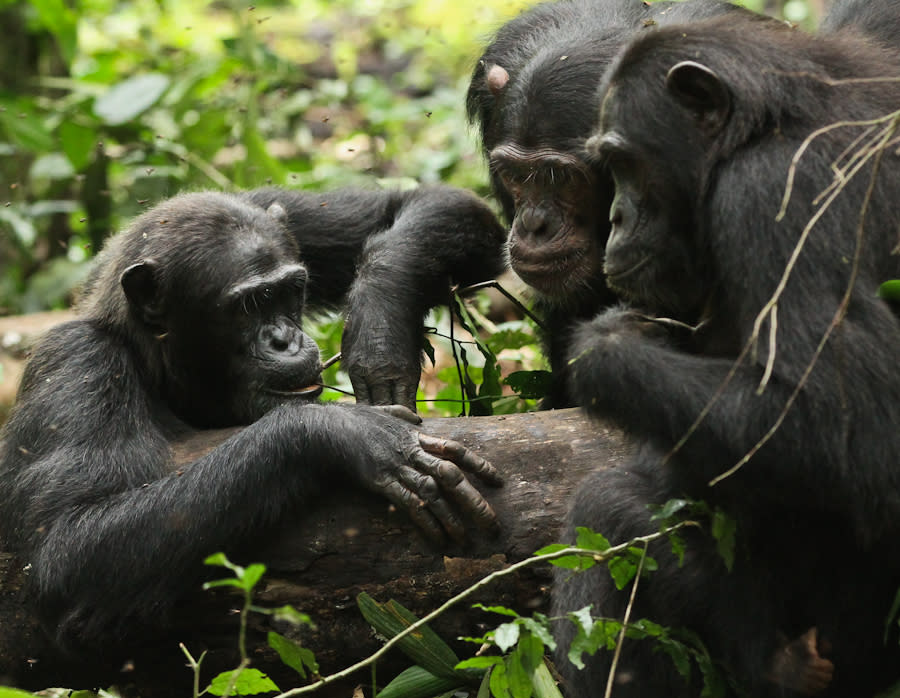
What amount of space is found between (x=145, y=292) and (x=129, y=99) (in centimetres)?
472

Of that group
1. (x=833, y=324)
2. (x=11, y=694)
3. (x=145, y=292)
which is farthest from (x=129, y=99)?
(x=833, y=324)

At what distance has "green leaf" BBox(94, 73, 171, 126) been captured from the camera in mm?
9688

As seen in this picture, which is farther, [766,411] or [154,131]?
[154,131]

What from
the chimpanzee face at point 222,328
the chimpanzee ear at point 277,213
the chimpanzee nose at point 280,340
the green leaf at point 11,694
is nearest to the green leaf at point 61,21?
the chimpanzee ear at point 277,213

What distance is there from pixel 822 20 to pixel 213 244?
3321mm

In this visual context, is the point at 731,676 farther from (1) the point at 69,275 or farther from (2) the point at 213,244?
(1) the point at 69,275

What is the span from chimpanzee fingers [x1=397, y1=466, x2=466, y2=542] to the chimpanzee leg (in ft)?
1.50

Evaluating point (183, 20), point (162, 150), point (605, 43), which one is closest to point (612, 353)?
point (605, 43)

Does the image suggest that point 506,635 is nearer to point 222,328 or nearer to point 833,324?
point 833,324

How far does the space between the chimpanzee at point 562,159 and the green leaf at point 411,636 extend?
1.55 metres

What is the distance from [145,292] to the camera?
5.55 meters

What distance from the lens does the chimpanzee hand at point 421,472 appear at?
454 centimetres

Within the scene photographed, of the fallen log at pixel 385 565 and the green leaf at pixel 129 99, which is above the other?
the green leaf at pixel 129 99

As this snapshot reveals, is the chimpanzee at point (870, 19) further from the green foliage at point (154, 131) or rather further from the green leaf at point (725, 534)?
the green foliage at point (154, 131)
